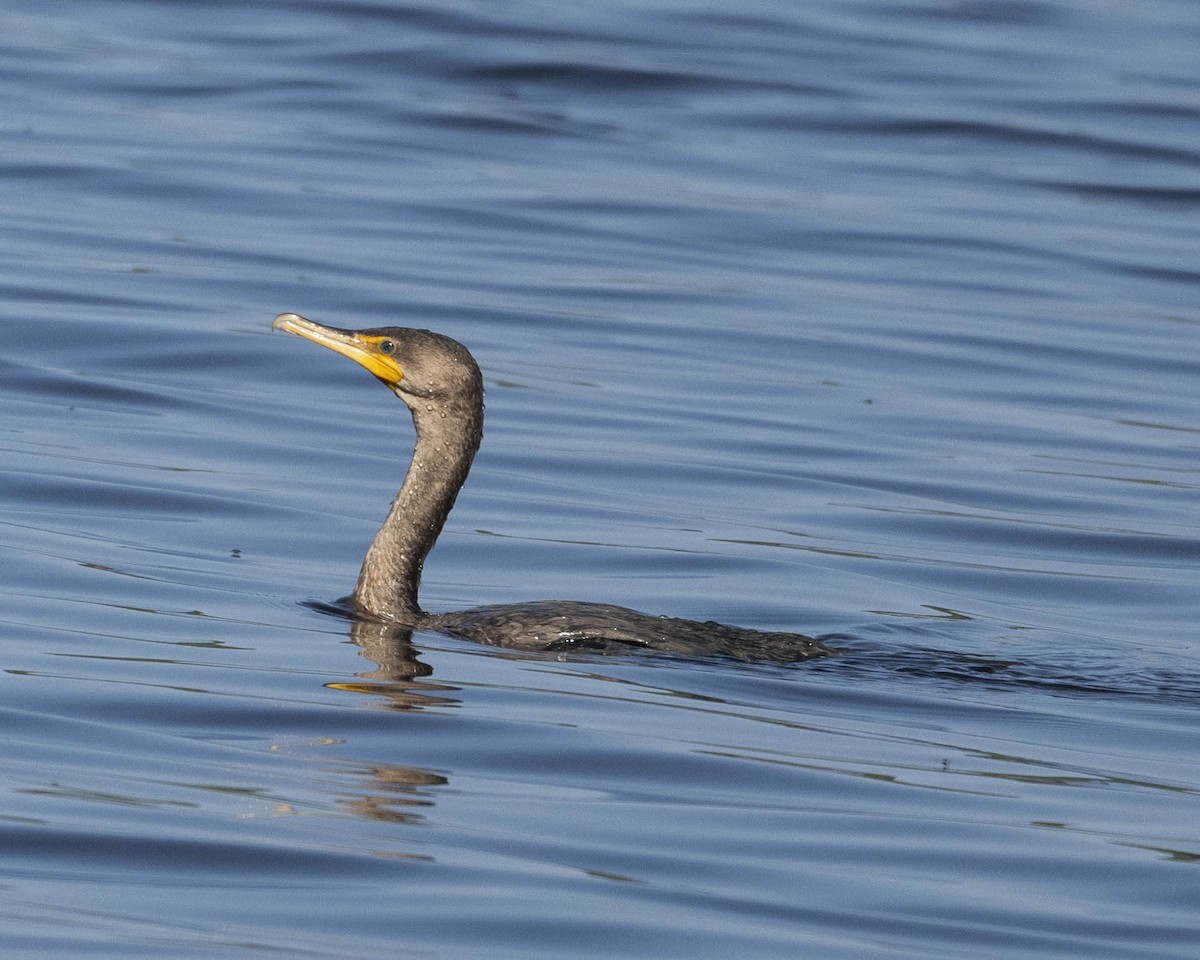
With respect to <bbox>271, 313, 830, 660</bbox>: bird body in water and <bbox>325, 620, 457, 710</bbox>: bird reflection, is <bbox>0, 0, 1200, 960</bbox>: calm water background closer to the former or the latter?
<bbox>325, 620, 457, 710</bbox>: bird reflection

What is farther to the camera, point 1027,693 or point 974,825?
point 1027,693

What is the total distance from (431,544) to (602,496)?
2.64 m

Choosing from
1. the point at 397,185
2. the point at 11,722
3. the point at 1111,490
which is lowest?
the point at 11,722

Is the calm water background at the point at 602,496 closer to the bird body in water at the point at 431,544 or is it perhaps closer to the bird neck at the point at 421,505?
the bird body in water at the point at 431,544

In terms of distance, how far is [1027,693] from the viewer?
8.71 m

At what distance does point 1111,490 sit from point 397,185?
11.1m

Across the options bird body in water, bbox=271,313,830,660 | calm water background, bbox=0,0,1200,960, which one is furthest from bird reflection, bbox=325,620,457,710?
bird body in water, bbox=271,313,830,660

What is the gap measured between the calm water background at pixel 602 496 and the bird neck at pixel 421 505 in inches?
16.3

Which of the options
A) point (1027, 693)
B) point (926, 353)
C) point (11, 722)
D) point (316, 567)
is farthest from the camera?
point (926, 353)

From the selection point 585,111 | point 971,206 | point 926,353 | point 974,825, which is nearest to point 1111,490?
point 926,353

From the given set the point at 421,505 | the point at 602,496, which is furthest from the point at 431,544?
the point at 602,496

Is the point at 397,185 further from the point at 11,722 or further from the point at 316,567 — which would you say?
the point at 11,722

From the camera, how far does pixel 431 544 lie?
1007 centimetres

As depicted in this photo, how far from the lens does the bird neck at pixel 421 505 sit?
9.70 metres
